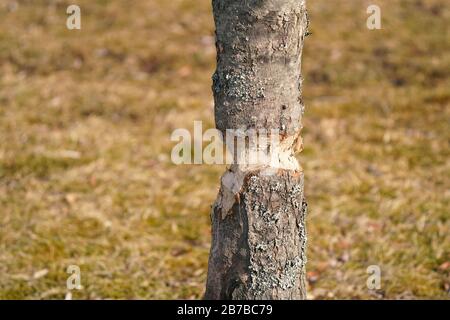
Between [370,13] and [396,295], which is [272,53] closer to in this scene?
[396,295]

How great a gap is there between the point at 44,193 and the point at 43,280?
1412mm

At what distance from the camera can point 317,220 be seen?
18.2 feet

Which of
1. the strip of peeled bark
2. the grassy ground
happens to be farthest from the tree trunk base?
the grassy ground

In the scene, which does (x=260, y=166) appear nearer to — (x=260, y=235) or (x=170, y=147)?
(x=260, y=235)

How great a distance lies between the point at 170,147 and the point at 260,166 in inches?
152

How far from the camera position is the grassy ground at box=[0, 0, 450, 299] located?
489 centimetres

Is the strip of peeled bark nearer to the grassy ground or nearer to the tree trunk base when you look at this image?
the tree trunk base

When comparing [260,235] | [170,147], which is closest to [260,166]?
[260,235]

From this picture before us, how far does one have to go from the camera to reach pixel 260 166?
128 inches

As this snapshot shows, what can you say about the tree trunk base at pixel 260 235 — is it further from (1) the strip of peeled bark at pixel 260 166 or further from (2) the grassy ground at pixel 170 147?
(2) the grassy ground at pixel 170 147

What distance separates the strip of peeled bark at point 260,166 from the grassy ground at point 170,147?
1.33 m

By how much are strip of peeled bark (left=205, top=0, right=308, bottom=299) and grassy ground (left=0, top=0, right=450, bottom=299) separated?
4.35ft

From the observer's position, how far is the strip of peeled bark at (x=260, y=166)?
3.03 m

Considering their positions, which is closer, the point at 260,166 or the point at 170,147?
the point at 260,166
